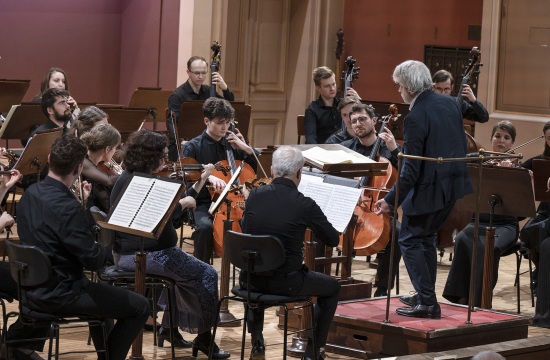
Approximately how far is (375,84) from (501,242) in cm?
623

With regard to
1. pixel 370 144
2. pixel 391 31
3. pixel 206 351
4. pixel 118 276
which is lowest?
pixel 206 351

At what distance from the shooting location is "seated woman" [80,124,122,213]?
17.6 feet

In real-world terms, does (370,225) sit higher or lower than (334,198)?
lower

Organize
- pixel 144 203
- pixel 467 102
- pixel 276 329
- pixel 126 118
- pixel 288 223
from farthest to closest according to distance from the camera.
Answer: pixel 126 118, pixel 467 102, pixel 276 329, pixel 288 223, pixel 144 203

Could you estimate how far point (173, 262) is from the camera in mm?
4891

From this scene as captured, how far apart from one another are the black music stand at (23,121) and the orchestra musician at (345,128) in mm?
1958

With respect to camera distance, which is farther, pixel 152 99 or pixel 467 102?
pixel 152 99

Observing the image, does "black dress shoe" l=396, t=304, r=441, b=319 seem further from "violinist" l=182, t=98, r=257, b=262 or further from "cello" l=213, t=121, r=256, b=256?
"violinist" l=182, t=98, r=257, b=262

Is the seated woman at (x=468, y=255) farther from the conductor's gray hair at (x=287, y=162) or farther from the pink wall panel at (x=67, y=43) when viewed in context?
the pink wall panel at (x=67, y=43)

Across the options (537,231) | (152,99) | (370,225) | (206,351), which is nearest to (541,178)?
(537,231)

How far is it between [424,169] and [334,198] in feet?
1.53

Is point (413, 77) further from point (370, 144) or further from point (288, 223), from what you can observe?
point (370, 144)

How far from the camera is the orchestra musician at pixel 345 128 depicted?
22.5 feet

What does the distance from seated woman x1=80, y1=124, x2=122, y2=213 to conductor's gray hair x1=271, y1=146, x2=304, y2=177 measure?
1080 mm
